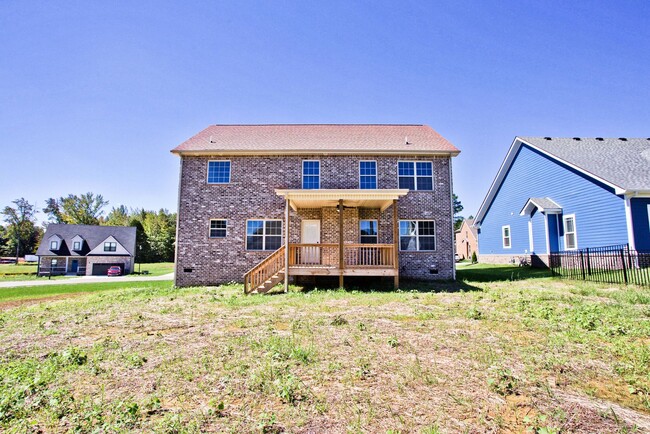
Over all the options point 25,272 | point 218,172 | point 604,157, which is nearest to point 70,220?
point 25,272

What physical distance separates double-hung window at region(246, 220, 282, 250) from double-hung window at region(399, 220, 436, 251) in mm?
5378

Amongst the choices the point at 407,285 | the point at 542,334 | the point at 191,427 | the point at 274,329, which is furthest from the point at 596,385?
the point at 407,285

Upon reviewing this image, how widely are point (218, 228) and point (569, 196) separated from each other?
1722 centimetres

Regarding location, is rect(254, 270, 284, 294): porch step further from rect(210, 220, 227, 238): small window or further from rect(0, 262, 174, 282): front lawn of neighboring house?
rect(0, 262, 174, 282): front lawn of neighboring house

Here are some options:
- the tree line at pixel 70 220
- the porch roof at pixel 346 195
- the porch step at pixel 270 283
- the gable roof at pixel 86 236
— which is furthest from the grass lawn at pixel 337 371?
the tree line at pixel 70 220

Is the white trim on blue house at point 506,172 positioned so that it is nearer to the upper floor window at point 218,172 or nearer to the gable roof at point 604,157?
the gable roof at point 604,157

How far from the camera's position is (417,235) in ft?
48.2

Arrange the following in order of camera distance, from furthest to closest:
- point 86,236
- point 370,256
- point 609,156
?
point 86,236 < point 609,156 < point 370,256

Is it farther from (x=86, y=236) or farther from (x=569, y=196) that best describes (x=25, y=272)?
(x=569, y=196)

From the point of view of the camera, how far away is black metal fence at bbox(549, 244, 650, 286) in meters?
11.1

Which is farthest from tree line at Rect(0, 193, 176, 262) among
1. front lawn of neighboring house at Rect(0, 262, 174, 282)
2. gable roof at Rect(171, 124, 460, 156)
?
gable roof at Rect(171, 124, 460, 156)

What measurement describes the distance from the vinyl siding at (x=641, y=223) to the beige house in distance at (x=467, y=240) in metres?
23.2

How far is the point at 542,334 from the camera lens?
5824 millimetres

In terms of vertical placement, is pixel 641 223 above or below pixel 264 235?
above
